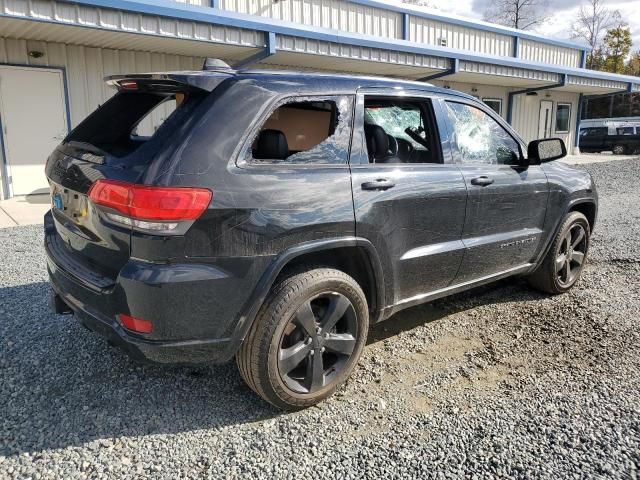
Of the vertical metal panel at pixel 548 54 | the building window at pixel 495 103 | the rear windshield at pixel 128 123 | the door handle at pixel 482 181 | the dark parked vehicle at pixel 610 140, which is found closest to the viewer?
the rear windshield at pixel 128 123


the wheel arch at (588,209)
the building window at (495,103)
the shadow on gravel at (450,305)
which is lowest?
the shadow on gravel at (450,305)

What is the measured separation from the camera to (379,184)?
297 centimetres

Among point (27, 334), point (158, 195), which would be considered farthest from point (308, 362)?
point (27, 334)

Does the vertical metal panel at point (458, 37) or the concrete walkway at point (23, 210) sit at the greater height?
the vertical metal panel at point (458, 37)

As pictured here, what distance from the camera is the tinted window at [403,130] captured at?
10.8ft

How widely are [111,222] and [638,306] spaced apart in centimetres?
421

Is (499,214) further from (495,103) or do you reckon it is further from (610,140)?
(610,140)

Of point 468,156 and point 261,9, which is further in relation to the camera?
point 261,9

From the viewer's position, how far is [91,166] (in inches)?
103

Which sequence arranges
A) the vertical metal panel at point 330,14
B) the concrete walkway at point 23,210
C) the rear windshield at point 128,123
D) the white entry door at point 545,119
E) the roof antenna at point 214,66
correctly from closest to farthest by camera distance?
1. the rear windshield at point 128,123
2. the roof antenna at point 214,66
3. the concrete walkway at point 23,210
4. the vertical metal panel at point 330,14
5. the white entry door at point 545,119

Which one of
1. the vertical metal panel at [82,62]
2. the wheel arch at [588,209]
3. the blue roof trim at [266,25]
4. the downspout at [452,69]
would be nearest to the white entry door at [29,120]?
the vertical metal panel at [82,62]

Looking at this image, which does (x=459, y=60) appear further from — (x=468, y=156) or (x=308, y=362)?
(x=308, y=362)

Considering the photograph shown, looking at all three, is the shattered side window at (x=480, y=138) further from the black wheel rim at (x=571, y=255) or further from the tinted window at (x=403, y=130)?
the black wheel rim at (x=571, y=255)

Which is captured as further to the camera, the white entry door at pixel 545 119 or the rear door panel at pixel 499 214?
the white entry door at pixel 545 119
